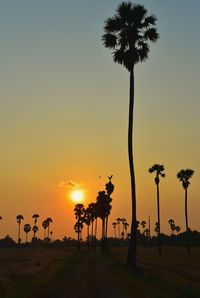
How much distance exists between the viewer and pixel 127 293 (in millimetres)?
22703

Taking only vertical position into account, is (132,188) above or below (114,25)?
below

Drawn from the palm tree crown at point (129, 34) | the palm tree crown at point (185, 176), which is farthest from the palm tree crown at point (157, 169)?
the palm tree crown at point (129, 34)

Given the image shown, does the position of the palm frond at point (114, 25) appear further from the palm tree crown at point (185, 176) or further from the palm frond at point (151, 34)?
the palm tree crown at point (185, 176)

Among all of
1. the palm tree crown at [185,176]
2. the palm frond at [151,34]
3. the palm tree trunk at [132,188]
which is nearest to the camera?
the palm tree trunk at [132,188]

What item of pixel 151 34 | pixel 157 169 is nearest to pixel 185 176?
pixel 157 169

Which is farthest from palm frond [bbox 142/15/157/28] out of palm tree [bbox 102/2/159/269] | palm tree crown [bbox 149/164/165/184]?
palm tree crown [bbox 149/164/165/184]

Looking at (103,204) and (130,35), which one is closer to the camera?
(130,35)

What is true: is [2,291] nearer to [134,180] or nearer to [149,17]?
[134,180]

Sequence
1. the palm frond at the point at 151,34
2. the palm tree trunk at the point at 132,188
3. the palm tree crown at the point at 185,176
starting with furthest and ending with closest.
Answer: the palm tree crown at the point at 185,176
the palm frond at the point at 151,34
the palm tree trunk at the point at 132,188

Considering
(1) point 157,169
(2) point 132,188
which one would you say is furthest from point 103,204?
(2) point 132,188

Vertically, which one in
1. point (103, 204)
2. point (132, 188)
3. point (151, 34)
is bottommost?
point (132, 188)

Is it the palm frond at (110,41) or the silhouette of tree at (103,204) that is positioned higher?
the palm frond at (110,41)

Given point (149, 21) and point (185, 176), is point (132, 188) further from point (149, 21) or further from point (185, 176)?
point (185, 176)

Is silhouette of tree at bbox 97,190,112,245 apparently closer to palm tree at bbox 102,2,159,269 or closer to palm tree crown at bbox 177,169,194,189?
palm tree crown at bbox 177,169,194,189
